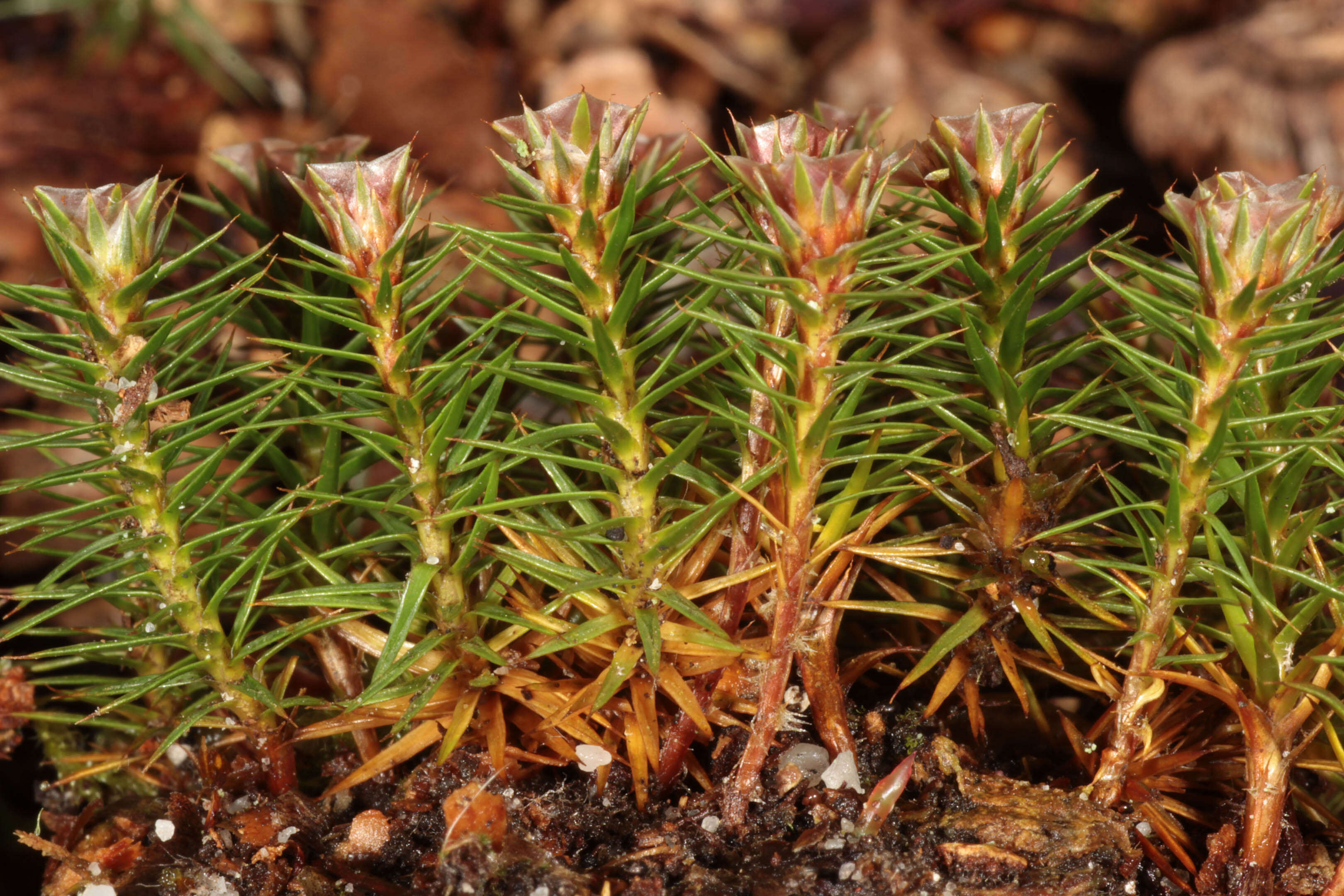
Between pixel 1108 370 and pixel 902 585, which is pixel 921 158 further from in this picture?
pixel 902 585

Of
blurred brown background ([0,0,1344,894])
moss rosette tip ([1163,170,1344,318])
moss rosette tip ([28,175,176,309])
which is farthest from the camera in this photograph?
blurred brown background ([0,0,1344,894])

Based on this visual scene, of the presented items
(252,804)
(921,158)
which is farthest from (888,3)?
(252,804)

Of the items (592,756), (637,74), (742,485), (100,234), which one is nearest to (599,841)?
(592,756)

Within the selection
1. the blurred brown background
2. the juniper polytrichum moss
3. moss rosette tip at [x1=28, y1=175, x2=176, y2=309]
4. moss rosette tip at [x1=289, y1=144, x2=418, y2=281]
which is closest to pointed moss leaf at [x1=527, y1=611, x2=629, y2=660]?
the juniper polytrichum moss

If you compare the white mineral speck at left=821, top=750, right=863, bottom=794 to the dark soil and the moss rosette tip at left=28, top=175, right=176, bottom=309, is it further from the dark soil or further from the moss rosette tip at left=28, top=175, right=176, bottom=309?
the moss rosette tip at left=28, top=175, right=176, bottom=309

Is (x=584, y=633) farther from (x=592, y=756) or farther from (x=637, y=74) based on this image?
(x=637, y=74)

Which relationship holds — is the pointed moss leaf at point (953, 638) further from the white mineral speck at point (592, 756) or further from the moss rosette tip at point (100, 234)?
the moss rosette tip at point (100, 234)
